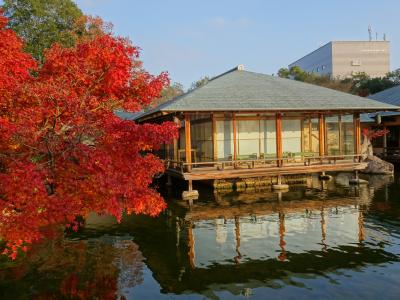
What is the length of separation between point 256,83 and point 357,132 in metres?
6.53

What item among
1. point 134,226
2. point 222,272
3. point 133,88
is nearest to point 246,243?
point 222,272

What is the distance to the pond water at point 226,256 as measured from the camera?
8.62 m

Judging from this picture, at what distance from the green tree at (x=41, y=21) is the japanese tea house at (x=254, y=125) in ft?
44.7

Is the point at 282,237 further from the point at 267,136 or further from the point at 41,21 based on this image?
the point at 41,21

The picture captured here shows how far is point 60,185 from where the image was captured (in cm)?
853

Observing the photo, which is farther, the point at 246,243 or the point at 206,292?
the point at 246,243

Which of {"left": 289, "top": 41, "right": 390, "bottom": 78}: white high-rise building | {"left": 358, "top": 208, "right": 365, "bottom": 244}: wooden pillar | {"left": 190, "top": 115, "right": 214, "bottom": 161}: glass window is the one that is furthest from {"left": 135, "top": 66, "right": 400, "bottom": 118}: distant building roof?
{"left": 289, "top": 41, "right": 390, "bottom": 78}: white high-rise building

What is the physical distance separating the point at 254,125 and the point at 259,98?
252 centimetres

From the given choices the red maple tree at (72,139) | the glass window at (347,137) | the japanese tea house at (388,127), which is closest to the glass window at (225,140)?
the glass window at (347,137)

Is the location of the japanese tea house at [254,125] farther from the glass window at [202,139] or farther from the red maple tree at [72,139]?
the red maple tree at [72,139]

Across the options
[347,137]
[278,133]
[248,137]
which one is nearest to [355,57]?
[347,137]

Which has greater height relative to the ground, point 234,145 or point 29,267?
point 234,145

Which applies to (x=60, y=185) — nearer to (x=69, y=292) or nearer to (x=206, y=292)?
(x=69, y=292)

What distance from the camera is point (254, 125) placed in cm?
2208
